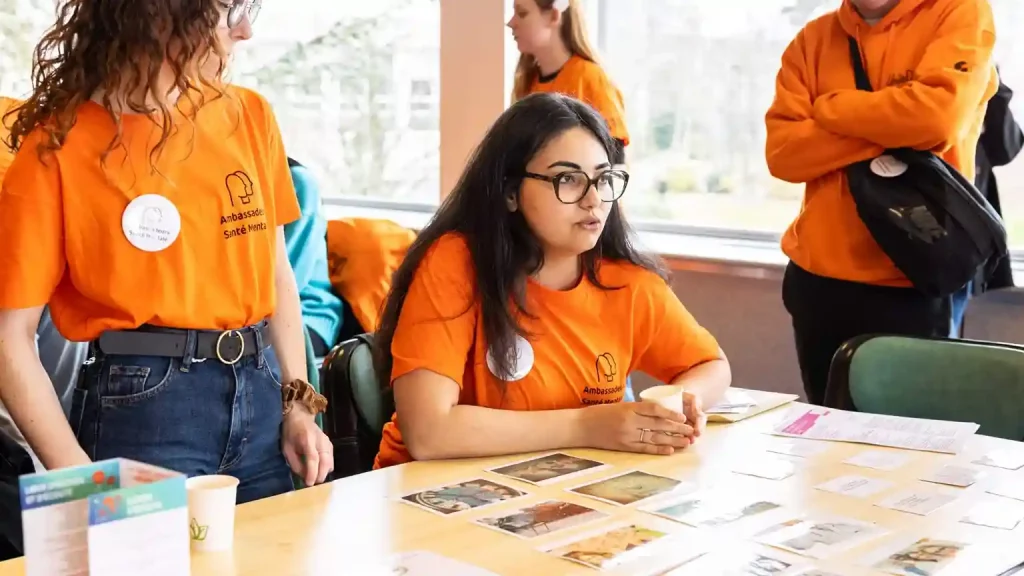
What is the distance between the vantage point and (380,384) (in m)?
2.06

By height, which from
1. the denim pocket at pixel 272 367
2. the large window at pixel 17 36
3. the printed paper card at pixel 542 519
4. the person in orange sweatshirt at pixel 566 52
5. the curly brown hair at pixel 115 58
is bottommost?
the printed paper card at pixel 542 519

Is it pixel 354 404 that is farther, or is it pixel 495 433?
pixel 354 404

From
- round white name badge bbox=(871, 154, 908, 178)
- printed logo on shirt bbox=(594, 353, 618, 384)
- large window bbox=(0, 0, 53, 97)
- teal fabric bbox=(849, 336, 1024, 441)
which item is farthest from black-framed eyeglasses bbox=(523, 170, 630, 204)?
large window bbox=(0, 0, 53, 97)

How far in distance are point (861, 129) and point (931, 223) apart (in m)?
0.27

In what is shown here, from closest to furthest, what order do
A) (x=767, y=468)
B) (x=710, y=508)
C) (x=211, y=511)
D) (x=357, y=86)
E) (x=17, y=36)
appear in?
(x=211, y=511) < (x=710, y=508) < (x=767, y=468) < (x=357, y=86) < (x=17, y=36)

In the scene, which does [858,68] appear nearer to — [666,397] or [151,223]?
[666,397]

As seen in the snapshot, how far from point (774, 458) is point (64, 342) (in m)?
1.56

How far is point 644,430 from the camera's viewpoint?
5.92 ft

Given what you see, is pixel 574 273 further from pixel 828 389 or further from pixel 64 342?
pixel 64 342

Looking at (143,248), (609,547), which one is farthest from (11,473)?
(609,547)

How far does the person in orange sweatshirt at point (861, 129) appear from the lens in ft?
8.34

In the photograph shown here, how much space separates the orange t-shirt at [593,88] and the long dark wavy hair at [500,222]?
53.9 inches

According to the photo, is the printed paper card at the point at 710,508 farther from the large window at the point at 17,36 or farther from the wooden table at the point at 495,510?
the large window at the point at 17,36

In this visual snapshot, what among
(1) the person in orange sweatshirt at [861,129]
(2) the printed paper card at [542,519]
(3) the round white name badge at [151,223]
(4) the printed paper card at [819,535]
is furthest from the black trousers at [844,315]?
(3) the round white name badge at [151,223]
